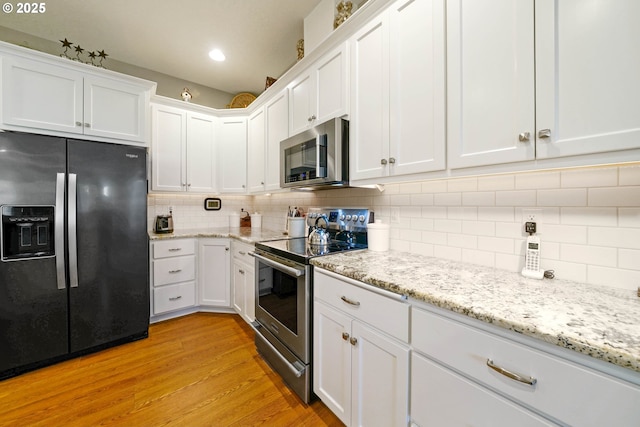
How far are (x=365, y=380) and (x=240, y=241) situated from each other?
177 centimetres

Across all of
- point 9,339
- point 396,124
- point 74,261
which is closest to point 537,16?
point 396,124

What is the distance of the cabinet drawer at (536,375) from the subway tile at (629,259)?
0.63 m

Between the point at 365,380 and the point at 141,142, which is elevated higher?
the point at 141,142

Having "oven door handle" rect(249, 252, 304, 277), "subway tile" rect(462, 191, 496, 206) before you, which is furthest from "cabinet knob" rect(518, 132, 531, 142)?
"oven door handle" rect(249, 252, 304, 277)

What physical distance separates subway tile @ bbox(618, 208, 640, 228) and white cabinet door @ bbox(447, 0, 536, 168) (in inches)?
16.0

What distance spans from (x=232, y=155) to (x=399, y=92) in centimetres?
235

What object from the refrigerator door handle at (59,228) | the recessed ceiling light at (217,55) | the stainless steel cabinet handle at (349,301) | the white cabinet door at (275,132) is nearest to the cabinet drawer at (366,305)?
the stainless steel cabinet handle at (349,301)

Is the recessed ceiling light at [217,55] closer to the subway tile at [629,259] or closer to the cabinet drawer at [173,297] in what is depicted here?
the cabinet drawer at [173,297]

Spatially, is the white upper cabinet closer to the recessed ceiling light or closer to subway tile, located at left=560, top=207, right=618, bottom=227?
the recessed ceiling light

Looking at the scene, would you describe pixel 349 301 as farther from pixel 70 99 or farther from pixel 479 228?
pixel 70 99

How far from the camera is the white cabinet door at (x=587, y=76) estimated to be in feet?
2.46

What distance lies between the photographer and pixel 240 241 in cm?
252

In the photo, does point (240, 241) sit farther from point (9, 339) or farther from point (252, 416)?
point (9, 339)

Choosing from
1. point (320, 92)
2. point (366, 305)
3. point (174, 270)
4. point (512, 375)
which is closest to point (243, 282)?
point (174, 270)
